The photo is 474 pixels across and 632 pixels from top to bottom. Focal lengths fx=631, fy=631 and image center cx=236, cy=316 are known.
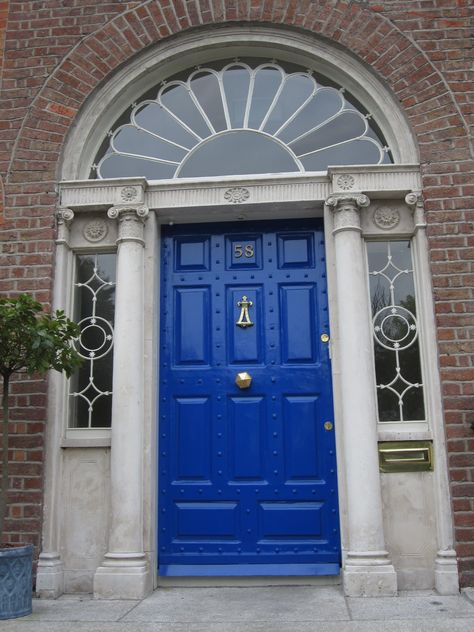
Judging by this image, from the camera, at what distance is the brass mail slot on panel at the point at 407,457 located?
15.7 feet

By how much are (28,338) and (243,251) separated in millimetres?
2058

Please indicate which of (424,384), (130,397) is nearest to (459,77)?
(424,384)

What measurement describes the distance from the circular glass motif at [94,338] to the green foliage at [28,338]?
861 mm

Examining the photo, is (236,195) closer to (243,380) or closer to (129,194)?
(129,194)

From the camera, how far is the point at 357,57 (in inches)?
214

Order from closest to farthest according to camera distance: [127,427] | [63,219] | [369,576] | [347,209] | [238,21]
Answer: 1. [369,576]
2. [127,427]
3. [347,209]
4. [63,219]
5. [238,21]

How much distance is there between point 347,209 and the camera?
5133 mm

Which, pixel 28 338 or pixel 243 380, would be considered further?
pixel 243 380

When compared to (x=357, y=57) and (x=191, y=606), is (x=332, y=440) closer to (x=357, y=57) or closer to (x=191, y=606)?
(x=191, y=606)

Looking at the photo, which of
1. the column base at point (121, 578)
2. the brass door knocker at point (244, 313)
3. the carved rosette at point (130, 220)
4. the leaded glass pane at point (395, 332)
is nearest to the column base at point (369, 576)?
the leaded glass pane at point (395, 332)

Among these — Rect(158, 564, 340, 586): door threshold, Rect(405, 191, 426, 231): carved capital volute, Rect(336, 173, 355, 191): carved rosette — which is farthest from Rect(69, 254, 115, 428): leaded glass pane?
Rect(405, 191, 426, 231): carved capital volute

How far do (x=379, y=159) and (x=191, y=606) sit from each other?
A: 3.86 metres

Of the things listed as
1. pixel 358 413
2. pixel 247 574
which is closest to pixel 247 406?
pixel 358 413

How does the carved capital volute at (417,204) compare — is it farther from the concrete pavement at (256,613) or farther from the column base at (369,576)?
the concrete pavement at (256,613)
